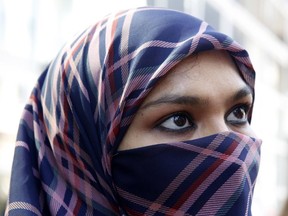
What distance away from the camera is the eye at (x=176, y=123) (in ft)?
5.61

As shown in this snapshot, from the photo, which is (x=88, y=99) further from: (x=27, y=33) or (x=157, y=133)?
(x=27, y=33)

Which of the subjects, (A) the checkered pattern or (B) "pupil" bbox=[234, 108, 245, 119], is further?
(B) "pupil" bbox=[234, 108, 245, 119]

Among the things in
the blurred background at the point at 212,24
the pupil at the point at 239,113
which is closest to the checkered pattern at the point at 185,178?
the pupil at the point at 239,113

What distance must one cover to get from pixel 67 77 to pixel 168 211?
0.46 m

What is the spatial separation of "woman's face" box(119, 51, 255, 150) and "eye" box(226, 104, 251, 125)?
32 millimetres

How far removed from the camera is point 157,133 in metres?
1.72

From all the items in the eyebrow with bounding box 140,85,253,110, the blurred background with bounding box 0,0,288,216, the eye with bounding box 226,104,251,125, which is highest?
Result: the eyebrow with bounding box 140,85,253,110

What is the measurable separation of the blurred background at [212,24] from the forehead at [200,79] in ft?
7.66

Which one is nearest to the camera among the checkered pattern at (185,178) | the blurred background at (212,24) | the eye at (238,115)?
the checkered pattern at (185,178)

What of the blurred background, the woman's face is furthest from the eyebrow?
the blurred background

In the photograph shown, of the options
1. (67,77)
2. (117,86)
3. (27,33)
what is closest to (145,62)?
(117,86)

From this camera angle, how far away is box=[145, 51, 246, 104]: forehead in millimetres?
1694

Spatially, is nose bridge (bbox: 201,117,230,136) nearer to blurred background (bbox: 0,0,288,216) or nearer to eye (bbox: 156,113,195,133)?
eye (bbox: 156,113,195,133)

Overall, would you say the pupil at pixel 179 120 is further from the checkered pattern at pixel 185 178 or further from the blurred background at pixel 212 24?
the blurred background at pixel 212 24
